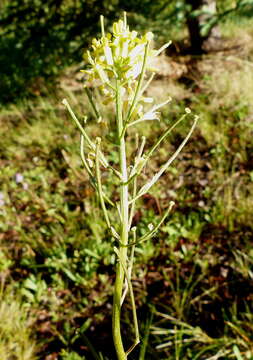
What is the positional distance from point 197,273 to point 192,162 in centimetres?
136

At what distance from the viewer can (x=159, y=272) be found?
2445 millimetres

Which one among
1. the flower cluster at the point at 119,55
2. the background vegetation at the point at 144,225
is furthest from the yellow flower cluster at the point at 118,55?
the background vegetation at the point at 144,225

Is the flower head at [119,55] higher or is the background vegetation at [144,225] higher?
the flower head at [119,55]

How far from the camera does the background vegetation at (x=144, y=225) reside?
6.88ft

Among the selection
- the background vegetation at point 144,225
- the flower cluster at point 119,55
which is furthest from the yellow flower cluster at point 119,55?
the background vegetation at point 144,225

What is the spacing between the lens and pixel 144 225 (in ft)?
8.70

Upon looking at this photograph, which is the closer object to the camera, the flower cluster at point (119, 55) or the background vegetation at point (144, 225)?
the flower cluster at point (119, 55)

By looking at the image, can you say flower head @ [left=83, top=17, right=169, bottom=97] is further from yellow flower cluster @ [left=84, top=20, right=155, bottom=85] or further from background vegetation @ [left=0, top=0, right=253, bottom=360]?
background vegetation @ [left=0, top=0, right=253, bottom=360]

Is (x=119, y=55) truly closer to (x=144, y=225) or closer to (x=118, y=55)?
(x=118, y=55)

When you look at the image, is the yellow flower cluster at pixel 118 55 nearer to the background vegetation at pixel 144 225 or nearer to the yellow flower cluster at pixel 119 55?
the yellow flower cluster at pixel 119 55

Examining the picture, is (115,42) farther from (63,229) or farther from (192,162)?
(192,162)

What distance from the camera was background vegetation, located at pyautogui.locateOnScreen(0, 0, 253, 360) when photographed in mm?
2096

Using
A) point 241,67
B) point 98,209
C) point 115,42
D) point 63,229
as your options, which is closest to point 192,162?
point 98,209

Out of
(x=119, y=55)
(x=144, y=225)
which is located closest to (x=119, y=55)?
(x=119, y=55)
